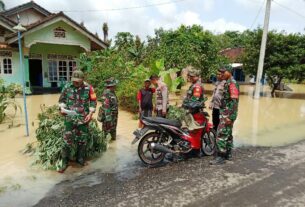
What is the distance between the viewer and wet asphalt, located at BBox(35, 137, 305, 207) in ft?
13.7

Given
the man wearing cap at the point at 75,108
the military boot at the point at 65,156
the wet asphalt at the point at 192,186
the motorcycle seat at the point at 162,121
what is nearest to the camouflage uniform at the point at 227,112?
the wet asphalt at the point at 192,186

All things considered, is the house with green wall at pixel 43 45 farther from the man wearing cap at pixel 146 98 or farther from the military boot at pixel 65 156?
the military boot at pixel 65 156

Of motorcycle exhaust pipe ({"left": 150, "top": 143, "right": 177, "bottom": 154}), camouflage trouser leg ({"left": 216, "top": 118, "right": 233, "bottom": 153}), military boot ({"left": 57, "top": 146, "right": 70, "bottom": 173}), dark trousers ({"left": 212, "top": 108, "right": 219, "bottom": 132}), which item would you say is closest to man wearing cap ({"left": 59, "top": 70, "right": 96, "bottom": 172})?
military boot ({"left": 57, "top": 146, "right": 70, "bottom": 173})

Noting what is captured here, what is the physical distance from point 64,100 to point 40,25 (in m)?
12.5

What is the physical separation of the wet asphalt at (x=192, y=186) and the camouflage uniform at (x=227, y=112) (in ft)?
1.30

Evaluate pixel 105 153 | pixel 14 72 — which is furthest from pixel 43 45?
pixel 105 153

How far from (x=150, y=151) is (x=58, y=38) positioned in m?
14.0

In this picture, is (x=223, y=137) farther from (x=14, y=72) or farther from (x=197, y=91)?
(x=14, y=72)

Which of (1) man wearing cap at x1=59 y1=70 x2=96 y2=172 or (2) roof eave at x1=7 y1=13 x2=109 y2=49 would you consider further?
(2) roof eave at x1=7 y1=13 x2=109 y2=49

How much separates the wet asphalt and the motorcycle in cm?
26

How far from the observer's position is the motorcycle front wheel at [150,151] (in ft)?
18.6

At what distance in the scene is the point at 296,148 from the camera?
7336mm

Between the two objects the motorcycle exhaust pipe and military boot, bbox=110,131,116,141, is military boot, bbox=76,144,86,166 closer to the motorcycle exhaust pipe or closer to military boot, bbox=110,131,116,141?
the motorcycle exhaust pipe

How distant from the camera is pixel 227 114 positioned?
18.9ft
